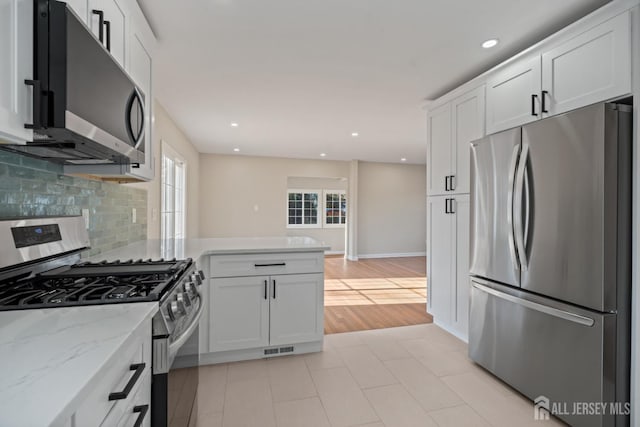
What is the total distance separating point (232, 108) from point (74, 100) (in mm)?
2909

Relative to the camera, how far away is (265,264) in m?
2.42

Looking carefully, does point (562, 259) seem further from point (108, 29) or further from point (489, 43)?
point (108, 29)

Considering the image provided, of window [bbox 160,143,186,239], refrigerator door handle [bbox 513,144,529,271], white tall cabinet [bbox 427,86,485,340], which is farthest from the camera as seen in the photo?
window [bbox 160,143,186,239]

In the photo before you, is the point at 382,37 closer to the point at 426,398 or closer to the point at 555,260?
the point at 555,260

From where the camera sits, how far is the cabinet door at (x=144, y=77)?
6.00ft

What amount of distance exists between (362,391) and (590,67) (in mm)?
2385

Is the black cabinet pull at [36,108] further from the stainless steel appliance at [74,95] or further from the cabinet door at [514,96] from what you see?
the cabinet door at [514,96]

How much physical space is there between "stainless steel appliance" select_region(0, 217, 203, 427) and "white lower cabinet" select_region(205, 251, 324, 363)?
0.69 m

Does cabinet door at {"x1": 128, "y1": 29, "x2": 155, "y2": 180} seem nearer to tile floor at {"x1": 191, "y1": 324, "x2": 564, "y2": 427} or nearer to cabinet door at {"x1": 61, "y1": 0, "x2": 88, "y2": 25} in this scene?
cabinet door at {"x1": 61, "y1": 0, "x2": 88, "y2": 25}

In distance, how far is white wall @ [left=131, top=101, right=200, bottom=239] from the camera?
325 centimetres

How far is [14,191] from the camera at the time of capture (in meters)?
1.30

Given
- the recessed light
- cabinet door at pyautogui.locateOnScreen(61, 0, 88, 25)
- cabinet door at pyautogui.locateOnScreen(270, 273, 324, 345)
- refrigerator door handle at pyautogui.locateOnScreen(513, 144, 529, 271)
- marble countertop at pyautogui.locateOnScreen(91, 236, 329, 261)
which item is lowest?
cabinet door at pyautogui.locateOnScreen(270, 273, 324, 345)

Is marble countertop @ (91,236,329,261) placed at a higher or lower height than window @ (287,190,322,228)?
lower

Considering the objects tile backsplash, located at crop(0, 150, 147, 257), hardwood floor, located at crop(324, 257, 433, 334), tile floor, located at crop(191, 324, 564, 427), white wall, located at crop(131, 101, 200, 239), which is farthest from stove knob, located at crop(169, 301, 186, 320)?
hardwood floor, located at crop(324, 257, 433, 334)
